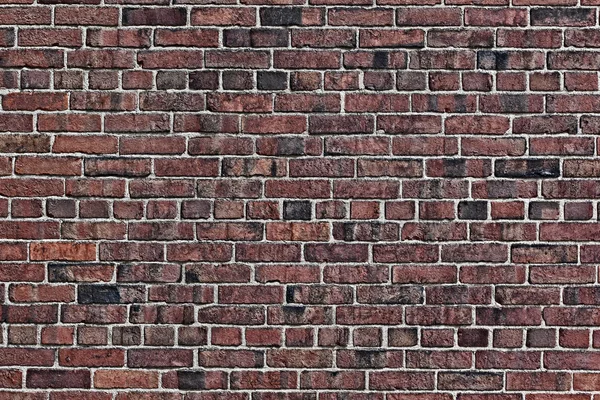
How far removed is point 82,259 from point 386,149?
43.7 inches

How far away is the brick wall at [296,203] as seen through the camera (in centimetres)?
223

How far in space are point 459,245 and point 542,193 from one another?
333 mm

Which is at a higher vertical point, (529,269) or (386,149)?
(386,149)

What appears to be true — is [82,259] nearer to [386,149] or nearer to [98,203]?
[98,203]

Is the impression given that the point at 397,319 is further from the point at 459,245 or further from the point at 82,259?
the point at 82,259

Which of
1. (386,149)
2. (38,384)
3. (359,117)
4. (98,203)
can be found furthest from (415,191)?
(38,384)

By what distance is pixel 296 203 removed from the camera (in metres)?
2.24

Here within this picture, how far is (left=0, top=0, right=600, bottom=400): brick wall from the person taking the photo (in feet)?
7.32

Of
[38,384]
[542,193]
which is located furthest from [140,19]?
[542,193]

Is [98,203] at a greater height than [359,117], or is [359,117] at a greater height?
[359,117]

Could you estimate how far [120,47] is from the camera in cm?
225

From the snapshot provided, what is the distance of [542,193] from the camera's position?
87.7 inches

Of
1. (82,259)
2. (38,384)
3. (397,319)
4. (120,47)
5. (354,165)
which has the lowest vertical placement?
(38,384)

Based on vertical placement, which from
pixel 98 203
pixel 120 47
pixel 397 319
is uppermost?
pixel 120 47
